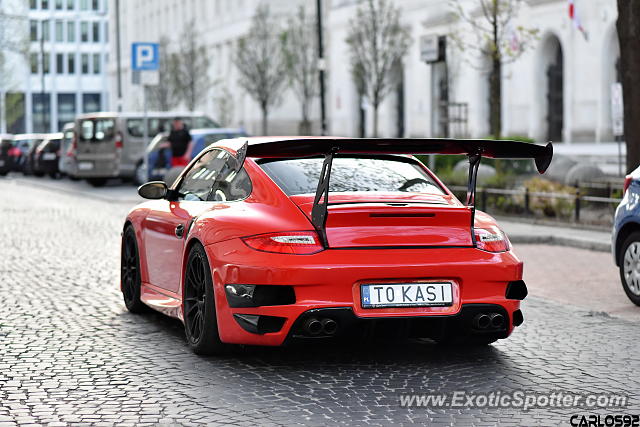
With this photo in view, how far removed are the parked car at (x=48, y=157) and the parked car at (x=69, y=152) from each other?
4721mm

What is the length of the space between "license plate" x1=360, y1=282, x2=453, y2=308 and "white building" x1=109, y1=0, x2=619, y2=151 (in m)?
15.5

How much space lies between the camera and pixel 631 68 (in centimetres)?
1677

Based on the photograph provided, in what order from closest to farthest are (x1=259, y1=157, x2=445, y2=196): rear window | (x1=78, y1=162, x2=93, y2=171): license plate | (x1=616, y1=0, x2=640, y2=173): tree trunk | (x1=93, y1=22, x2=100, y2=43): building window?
(x1=259, y1=157, x2=445, y2=196): rear window
(x1=616, y1=0, x2=640, y2=173): tree trunk
(x1=78, y1=162, x2=93, y2=171): license plate
(x1=93, y1=22, x2=100, y2=43): building window

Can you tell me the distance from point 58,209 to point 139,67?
5.30 m

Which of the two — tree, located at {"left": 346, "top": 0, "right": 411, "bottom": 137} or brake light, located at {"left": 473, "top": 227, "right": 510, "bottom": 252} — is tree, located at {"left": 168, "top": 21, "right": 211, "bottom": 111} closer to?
tree, located at {"left": 346, "top": 0, "right": 411, "bottom": 137}

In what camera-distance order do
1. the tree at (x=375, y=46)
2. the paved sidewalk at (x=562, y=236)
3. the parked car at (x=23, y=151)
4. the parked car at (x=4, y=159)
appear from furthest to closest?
the parked car at (x=4, y=159) → the parked car at (x=23, y=151) → the tree at (x=375, y=46) → the paved sidewalk at (x=562, y=236)

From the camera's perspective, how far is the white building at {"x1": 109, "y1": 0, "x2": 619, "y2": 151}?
44.0m

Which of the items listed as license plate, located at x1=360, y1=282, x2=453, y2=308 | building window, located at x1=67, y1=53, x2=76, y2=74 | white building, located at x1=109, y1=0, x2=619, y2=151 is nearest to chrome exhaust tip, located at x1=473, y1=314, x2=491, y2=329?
license plate, located at x1=360, y1=282, x2=453, y2=308

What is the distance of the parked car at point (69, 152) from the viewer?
36.8 meters

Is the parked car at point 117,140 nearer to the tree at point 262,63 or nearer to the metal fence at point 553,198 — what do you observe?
the metal fence at point 553,198

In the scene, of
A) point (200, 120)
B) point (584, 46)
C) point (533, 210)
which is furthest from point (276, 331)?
point (584, 46)

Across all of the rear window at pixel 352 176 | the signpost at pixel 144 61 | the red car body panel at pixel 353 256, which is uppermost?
the signpost at pixel 144 61

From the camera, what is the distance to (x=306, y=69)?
6462 cm

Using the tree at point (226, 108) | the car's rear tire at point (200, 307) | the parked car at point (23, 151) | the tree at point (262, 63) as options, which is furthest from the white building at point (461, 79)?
the car's rear tire at point (200, 307)
